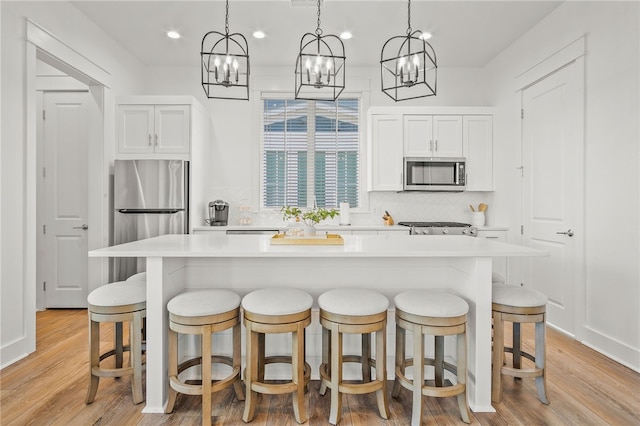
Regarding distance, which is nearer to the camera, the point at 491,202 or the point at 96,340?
the point at 96,340

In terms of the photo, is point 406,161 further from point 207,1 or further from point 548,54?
point 207,1

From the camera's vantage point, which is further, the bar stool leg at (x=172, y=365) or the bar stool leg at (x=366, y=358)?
the bar stool leg at (x=366, y=358)

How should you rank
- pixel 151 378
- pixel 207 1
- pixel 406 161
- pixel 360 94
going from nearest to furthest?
pixel 151 378 → pixel 207 1 → pixel 406 161 → pixel 360 94

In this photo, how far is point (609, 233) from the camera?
9.30 feet

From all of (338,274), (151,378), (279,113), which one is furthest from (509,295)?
(279,113)

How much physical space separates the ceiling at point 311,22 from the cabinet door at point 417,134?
841mm

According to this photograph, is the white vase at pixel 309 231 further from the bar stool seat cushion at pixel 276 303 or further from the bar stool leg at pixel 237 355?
the bar stool leg at pixel 237 355

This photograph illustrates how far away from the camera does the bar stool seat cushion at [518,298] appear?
2.06m

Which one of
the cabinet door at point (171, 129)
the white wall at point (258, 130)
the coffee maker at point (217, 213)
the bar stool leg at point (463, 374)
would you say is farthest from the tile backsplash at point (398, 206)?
the bar stool leg at point (463, 374)

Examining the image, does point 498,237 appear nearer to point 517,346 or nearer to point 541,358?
point 517,346

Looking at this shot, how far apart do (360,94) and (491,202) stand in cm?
226

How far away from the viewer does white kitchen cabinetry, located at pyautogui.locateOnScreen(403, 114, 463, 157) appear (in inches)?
179

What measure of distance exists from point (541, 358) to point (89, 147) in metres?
4.50

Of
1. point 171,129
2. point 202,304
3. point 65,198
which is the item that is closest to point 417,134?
point 171,129
